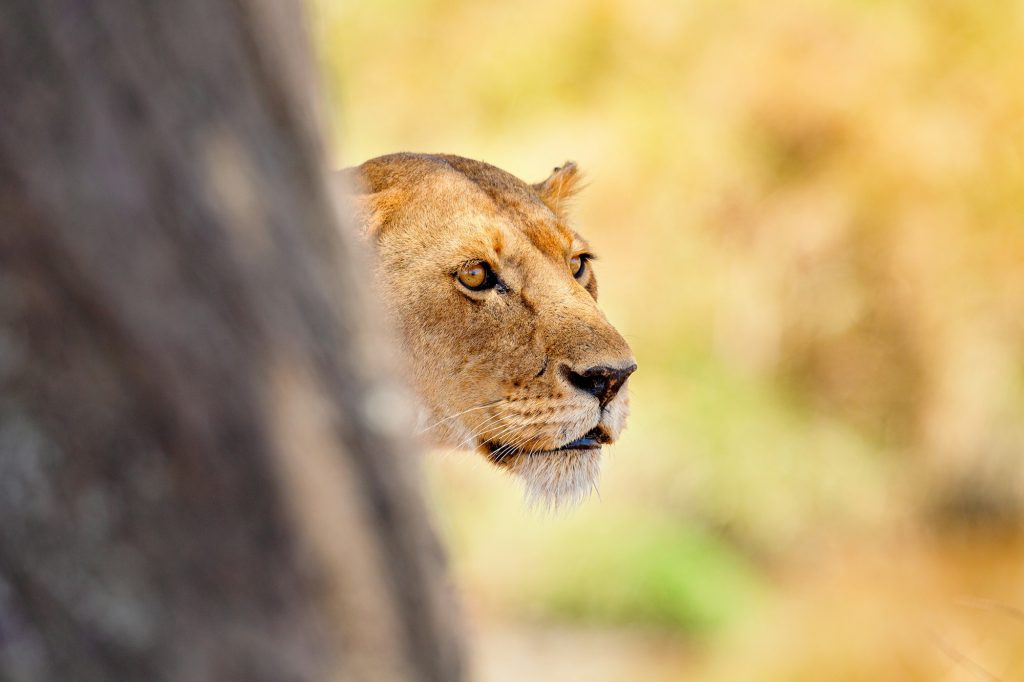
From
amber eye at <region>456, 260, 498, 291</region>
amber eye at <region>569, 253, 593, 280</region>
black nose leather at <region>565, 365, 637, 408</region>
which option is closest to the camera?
black nose leather at <region>565, 365, 637, 408</region>

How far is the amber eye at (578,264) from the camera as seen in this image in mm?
3584

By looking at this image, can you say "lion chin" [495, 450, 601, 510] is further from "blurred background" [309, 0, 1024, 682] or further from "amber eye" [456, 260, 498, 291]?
"blurred background" [309, 0, 1024, 682]

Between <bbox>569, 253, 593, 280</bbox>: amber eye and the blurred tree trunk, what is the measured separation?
7.49ft

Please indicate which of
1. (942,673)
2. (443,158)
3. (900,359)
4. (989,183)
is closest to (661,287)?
(900,359)

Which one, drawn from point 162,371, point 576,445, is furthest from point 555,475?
point 162,371

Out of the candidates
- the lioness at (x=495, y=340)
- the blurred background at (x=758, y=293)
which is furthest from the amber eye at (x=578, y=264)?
the blurred background at (x=758, y=293)

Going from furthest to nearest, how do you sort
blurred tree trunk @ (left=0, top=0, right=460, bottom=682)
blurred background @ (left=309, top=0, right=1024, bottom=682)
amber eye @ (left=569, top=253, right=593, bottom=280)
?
blurred background @ (left=309, top=0, right=1024, bottom=682), amber eye @ (left=569, top=253, right=593, bottom=280), blurred tree trunk @ (left=0, top=0, right=460, bottom=682)

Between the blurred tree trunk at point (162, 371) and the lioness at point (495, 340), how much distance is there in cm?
188

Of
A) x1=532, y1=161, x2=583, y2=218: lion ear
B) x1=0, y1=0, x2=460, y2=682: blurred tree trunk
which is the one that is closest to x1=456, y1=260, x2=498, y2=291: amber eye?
x1=532, y1=161, x2=583, y2=218: lion ear

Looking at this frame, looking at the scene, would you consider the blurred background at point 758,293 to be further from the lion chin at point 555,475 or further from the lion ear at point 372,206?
the lion ear at point 372,206

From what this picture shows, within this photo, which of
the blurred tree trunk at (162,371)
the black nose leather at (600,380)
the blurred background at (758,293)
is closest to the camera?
the blurred tree trunk at (162,371)

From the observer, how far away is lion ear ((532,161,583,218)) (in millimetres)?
3882

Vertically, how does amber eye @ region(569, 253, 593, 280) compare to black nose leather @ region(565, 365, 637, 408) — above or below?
above

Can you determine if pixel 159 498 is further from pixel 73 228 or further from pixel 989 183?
pixel 989 183
